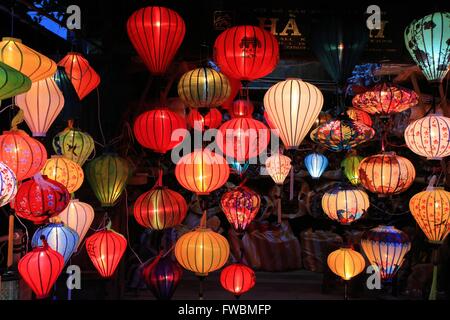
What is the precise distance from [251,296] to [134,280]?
1733 mm

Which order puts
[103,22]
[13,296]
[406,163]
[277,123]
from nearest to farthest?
[277,123] < [406,163] < [13,296] < [103,22]

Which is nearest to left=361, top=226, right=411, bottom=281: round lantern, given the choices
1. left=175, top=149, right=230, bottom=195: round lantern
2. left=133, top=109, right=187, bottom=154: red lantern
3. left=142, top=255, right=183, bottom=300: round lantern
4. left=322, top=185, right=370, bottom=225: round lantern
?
left=322, top=185, right=370, bottom=225: round lantern

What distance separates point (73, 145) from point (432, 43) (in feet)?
8.94

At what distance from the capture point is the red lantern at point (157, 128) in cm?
359

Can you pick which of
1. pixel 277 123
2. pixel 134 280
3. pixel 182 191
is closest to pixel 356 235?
pixel 182 191

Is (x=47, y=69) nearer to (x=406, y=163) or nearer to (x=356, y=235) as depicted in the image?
(x=406, y=163)

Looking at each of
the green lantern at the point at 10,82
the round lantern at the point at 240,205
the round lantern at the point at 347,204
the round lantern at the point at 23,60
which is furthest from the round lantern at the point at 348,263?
the green lantern at the point at 10,82

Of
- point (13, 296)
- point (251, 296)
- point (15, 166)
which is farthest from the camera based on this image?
point (251, 296)

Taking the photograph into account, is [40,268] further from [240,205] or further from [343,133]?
[343,133]

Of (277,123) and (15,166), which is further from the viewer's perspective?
(277,123)

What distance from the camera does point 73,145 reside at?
3844 mm

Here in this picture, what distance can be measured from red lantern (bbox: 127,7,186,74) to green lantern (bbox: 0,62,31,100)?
105 cm

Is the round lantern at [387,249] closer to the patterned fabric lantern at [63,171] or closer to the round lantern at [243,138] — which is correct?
the round lantern at [243,138]

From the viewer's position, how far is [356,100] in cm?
408
